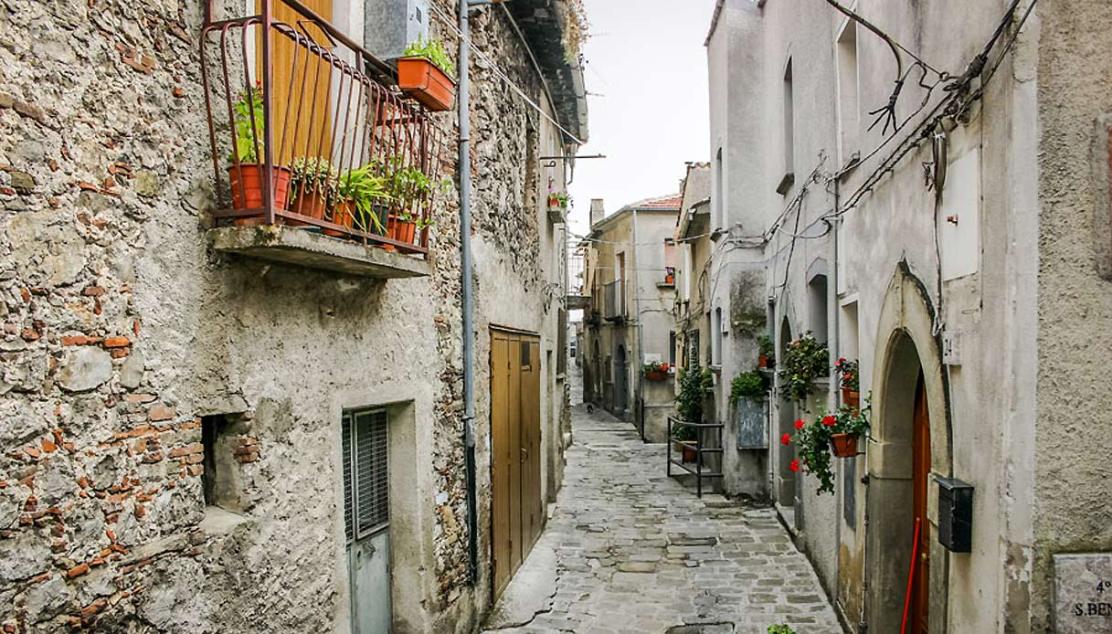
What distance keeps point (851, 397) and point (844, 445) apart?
0.55 m

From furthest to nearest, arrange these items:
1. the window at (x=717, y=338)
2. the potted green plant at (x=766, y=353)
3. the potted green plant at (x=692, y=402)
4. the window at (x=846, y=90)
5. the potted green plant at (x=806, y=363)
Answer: the potted green plant at (x=692, y=402)
the window at (x=717, y=338)
the potted green plant at (x=766, y=353)
the potted green plant at (x=806, y=363)
the window at (x=846, y=90)

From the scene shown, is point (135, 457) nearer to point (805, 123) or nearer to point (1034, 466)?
point (1034, 466)

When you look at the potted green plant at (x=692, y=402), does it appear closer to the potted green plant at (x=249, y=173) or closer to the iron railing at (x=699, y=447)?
the iron railing at (x=699, y=447)

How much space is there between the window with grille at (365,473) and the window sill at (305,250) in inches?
49.4

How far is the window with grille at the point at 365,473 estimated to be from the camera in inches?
201

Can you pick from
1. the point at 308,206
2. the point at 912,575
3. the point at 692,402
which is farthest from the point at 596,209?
the point at 308,206

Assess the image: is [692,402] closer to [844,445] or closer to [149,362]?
[844,445]

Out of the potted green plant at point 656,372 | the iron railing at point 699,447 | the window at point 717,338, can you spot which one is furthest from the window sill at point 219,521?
the potted green plant at point 656,372

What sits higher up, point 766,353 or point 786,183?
point 786,183

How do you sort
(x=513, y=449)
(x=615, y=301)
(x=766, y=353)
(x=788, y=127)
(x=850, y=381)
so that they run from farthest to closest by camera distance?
(x=615, y=301)
(x=766, y=353)
(x=788, y=127)
(x=513, y=449)
(x=850, y=381)

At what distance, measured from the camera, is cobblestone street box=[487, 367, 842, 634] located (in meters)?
7.29

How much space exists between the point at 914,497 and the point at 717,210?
9.13 m

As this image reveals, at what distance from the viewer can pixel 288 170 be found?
11.2 ft

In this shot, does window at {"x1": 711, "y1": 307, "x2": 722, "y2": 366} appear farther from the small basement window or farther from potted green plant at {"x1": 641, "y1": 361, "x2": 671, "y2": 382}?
the small basement window
